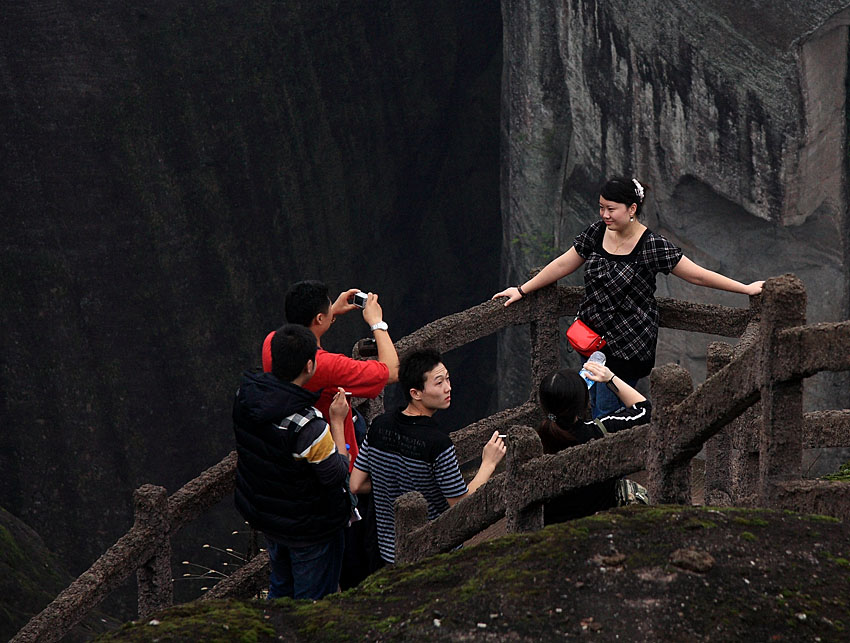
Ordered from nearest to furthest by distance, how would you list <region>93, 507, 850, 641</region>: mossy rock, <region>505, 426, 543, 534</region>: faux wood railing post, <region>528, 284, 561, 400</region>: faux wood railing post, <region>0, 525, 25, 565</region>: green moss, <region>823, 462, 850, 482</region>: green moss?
<region>93, 507, 850, 641</region>: mossy rock → <region>505, 426, 543, 534</region>: faux wood railing post → <region>823, 462, 850, 482</region>: green moss → <region>528, 284, 561, 400</region>: faux wood railing post → <region>0, 525, 25, 565</region>: green moss

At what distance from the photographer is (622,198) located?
16.7 feet

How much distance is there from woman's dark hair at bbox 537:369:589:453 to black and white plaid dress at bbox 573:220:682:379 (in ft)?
4.22

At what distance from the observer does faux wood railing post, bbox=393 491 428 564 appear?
4168 millimetres

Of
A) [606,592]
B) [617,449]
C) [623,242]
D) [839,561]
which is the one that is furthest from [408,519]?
[623,242]

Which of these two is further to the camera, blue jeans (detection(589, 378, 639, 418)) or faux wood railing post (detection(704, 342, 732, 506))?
faux wood railing post (detection(704, 342, 732, 506))

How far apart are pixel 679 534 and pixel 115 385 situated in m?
13.8

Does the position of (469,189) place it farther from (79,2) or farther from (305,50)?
(79,2)

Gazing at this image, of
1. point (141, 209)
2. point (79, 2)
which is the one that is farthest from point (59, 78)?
point (141, 209)

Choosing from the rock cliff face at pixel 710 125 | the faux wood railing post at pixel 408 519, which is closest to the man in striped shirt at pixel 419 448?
the faux wood railing post at pixel 408 519

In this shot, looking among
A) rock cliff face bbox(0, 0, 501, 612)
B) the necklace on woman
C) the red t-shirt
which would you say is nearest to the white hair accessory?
the necklace on woman

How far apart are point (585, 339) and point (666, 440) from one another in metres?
1.96

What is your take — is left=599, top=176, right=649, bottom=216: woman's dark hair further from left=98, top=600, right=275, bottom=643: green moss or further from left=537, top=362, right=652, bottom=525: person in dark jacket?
left=98, top=600, right=275, bottom=643: green moss

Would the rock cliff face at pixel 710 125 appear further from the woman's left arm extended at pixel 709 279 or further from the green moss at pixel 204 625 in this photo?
the green moss at pixel 204 625

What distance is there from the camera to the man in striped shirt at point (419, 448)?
427 centimetres
